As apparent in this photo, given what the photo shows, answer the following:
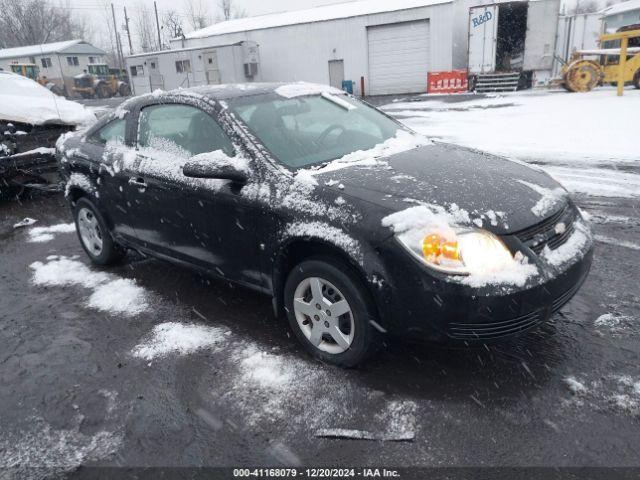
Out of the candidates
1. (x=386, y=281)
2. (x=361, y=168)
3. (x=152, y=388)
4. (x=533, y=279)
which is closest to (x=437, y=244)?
(x=386, y=281)

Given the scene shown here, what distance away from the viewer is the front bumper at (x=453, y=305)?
2.53 m

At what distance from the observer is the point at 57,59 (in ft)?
162

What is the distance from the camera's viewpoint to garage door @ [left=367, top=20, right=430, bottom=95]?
85.0 ft

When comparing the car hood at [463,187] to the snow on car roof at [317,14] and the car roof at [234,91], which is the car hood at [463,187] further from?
Result: the snow on car roof at [317,14]

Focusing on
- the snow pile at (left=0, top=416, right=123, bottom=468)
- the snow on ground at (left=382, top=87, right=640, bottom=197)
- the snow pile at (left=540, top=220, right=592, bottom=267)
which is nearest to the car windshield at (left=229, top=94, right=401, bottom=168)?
the snow pile at (left=540, top=220, right=592, bottom=267)

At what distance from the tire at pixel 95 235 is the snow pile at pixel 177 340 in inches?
57.2

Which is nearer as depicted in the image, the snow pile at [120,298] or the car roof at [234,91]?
the car roof at [234,91]

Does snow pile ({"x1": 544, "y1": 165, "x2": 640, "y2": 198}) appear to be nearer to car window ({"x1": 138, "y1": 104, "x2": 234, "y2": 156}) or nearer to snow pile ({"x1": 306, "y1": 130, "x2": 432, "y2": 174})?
snow pile ({"x1": 306, "y1": 130, "x2": 432, "y2": 174})

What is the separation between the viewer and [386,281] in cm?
265

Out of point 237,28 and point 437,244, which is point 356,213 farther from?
point 237,28

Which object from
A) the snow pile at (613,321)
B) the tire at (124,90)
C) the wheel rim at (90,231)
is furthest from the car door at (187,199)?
the tire at (124,90)

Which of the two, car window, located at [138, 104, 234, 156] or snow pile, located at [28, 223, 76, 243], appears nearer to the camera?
car window, located at [138, 104, 234, 156]

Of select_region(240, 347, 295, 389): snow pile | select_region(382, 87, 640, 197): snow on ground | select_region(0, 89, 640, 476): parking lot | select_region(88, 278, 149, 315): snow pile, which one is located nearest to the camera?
select_region(0, 89, 640, 476): parking lot

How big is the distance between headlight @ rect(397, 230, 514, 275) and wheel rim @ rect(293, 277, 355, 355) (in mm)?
562
